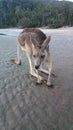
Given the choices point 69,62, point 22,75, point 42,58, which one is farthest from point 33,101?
point 69,62

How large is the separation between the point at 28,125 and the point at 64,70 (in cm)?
328

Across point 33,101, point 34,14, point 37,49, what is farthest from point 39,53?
point 34,14

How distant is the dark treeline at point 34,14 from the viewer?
1484 inches

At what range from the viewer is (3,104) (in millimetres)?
4781

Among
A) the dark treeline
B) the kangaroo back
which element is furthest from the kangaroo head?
the dark treeline

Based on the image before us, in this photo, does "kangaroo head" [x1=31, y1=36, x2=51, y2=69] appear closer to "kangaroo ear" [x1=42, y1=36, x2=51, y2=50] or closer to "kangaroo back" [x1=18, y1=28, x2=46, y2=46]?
"kangaroo ear" [x1=42, y1=36, x2=51, y2=50]

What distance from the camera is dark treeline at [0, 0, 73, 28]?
37688mm

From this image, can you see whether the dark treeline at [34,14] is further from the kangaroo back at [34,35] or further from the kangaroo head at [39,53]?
the kangaroo head at [39,53]

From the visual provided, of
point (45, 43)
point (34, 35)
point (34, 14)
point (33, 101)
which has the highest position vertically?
point (45, 43)

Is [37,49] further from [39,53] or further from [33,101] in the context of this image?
[33,101]

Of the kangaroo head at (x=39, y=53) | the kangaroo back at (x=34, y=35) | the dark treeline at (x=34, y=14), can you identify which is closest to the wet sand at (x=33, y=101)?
the kangaroo head at (x=39, y=53)

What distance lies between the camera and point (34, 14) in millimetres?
43344

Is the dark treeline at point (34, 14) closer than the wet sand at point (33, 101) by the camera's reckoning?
No

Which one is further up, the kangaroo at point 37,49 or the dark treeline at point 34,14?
the kangaroo at point 37,49
